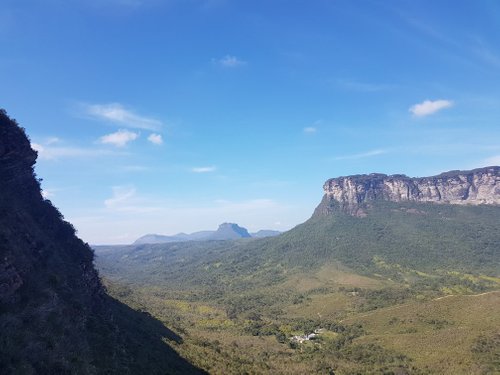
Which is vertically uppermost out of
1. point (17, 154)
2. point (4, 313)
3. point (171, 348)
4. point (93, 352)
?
point (17, 154)

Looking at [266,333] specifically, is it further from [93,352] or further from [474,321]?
[93,352]

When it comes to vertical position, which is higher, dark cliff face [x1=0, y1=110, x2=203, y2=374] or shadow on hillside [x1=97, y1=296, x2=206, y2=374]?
dark cliff face [x1=0, y1=110, x2=203, y2=374]

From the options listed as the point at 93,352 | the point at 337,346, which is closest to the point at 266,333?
the point at 337,346

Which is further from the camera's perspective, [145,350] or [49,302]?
[145,350]

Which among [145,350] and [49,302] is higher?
[49,302]
